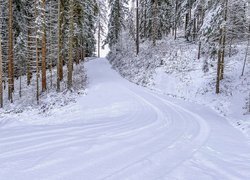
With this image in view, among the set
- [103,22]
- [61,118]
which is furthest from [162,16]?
[61,118]

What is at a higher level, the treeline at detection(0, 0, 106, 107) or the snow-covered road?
the treeline at detection(0, 0, 106, 107)

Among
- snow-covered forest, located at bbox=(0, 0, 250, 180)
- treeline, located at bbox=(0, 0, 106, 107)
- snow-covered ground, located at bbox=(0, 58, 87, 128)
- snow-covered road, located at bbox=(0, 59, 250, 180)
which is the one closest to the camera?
snow-covered road, located at bbox=(0, 59, 250, 180)

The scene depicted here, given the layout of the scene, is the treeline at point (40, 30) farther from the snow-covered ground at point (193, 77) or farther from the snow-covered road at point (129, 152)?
the snow-covered road at point (129, 152)

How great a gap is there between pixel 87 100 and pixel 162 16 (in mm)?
30855

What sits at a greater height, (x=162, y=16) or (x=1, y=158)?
(x=162, y=16)

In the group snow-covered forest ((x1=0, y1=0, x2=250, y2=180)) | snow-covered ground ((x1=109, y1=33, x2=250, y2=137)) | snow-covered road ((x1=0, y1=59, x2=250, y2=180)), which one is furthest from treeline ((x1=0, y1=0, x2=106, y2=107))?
snow-covered road ((x1=0, y1=59, x2=250, y2=180))

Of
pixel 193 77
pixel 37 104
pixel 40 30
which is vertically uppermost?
pixel 40 30

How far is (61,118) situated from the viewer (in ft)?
44.0

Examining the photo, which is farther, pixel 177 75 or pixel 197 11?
pixel 197 11

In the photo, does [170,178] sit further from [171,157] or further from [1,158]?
[1,158]

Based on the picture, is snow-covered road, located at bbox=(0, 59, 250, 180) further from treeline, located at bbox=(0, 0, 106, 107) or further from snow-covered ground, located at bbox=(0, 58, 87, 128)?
treeline, located at bbox=(0, 0, 106, 107)

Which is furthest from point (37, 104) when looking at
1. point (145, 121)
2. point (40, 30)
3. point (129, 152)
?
point (129, 152)

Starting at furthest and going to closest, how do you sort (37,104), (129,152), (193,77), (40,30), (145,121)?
(193,77) < (40,30) < (37,104) < (145,121) < (129,152)

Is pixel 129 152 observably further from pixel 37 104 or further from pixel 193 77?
pixel 193 77
